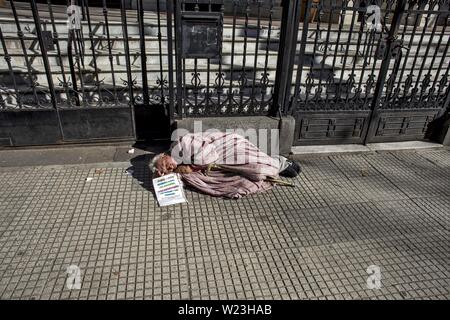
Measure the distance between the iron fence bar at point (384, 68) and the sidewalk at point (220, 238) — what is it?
3.83 ft

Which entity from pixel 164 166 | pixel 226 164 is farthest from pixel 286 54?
pixel 164 166

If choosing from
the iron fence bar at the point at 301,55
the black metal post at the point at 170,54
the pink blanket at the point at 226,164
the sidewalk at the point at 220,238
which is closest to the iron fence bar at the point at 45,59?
the sidewalk at the point at 220,238

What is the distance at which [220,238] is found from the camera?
339cm

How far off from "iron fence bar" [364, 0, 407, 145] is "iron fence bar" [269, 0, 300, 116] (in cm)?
142

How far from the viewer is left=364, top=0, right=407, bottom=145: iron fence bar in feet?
15.1

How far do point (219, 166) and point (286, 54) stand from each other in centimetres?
192

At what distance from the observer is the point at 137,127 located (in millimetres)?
Result: 5105

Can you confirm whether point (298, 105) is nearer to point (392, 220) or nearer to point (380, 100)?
point (380, 100)

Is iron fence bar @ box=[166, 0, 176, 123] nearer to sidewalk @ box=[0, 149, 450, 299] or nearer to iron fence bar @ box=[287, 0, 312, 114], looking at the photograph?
sidewalk @ box=[0, 149, 450, 299]

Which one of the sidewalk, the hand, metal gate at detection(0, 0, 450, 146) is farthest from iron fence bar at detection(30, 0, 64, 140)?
the hand

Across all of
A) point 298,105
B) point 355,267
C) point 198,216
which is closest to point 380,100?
point 298,105

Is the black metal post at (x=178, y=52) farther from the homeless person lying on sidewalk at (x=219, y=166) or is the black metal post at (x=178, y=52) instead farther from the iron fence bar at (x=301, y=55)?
the iron fence bar at (x=301, y=55)

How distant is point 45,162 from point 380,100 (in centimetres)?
542

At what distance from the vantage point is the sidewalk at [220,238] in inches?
112
